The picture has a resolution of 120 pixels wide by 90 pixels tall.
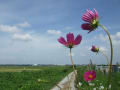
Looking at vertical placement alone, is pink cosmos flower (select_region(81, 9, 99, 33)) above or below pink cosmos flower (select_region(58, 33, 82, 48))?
above

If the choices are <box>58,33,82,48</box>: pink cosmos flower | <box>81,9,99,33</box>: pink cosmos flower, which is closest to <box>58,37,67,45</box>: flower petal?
<box>58,33,82,48</box>: pink cosmos flower

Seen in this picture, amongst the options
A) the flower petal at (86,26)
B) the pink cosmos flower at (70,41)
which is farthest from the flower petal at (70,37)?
the flower petal at (86,26)

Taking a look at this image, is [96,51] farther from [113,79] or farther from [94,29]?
[94,29]

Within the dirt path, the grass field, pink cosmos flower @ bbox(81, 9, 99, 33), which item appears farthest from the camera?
the grass field

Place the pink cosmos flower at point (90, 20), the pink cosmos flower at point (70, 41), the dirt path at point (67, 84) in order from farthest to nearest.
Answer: the dirt path at point (67, 84)
the pink cosmos flower at point (70, 41)
the pink cosmos flower at point (90, 20)

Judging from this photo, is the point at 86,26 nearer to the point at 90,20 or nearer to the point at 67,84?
the point at 90,20

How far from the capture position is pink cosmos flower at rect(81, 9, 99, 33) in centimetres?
102

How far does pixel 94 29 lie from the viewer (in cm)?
104

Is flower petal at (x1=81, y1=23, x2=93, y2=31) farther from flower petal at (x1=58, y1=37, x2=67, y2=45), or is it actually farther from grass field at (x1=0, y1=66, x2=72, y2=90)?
grass field at (x1=0, y1=66, x2=72, y2=90)

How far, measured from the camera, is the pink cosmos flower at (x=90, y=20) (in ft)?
3.34

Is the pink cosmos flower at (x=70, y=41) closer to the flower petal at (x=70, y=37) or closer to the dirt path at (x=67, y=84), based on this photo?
the flower petal at (x=70, y=37)

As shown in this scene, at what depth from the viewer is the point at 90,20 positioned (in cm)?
103

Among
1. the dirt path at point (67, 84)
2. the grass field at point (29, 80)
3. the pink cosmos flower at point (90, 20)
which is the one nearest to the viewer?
the pink cosmos flower at point (90, 20)

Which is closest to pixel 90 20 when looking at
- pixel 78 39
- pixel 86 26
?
pixel 86 26
